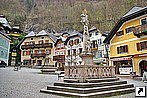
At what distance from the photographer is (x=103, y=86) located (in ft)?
26.7

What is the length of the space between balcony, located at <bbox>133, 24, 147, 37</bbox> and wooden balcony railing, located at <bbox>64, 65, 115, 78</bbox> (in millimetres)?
14310

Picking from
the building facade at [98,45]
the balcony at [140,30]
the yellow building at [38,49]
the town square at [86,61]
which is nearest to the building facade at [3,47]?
the town square at [86,61]

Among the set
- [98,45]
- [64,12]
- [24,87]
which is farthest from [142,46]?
[64,12]

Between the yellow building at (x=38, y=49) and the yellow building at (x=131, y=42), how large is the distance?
27319 millimetres

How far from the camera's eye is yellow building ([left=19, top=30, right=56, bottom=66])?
1940 inches

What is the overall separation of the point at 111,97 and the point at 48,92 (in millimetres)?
3688

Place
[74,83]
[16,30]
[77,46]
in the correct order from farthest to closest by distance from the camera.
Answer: [16,30] → [77,46] → [74,83]

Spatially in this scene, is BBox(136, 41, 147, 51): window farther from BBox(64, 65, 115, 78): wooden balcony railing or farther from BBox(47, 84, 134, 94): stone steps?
BBox(47, 84, 134, 94): stone steps

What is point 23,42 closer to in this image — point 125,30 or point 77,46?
point 77,46

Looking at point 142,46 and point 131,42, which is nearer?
point 142,46

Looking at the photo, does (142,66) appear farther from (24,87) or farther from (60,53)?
(60,53)

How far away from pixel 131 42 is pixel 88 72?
1765 cm

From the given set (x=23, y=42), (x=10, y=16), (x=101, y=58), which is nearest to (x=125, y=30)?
(x=101, y=58)

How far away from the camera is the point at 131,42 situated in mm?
23344
